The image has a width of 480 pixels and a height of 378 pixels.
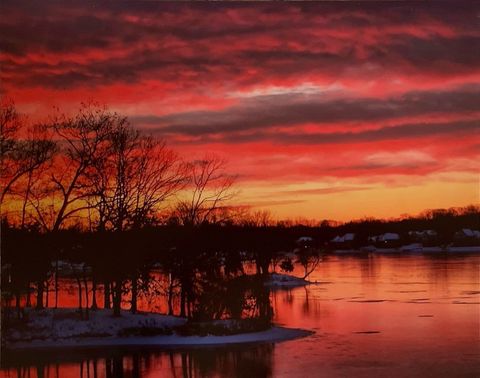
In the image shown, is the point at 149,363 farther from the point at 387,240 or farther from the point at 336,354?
the point at 387,240

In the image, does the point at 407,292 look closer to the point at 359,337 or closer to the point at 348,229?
the point at 359,337

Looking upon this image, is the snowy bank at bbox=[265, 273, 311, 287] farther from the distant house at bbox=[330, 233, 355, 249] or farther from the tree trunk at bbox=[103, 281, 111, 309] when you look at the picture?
the distant house at bbox=[330, 233, 355, 249]

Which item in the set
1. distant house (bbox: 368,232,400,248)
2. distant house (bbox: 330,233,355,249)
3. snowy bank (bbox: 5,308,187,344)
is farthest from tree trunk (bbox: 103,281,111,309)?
distant house (bbox: 330,233,355,249)

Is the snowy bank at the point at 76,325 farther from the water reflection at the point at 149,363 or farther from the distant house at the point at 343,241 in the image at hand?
the distant house at the point at 343,241

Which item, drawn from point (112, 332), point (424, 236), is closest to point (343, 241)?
point (424, 236)

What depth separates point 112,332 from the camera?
21.8 meters

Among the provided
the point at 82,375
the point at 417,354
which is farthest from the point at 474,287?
the point at 82,375

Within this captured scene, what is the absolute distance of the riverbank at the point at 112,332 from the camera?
67.6 ft

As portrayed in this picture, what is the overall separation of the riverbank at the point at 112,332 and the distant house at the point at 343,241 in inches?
3930

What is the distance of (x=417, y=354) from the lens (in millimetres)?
17547

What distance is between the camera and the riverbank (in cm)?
2061

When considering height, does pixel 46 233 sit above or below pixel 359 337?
above

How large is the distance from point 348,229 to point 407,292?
8478 centimetres

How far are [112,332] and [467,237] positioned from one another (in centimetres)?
6956
